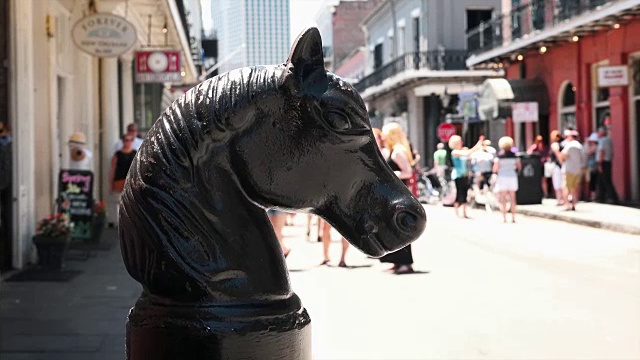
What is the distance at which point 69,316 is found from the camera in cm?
611

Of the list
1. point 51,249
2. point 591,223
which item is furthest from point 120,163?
point 591,223

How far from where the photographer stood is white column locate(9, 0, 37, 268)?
8.42 metres

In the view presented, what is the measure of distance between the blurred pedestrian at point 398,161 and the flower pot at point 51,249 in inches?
131

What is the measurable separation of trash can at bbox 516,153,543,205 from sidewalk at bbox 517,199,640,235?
1.00 feet

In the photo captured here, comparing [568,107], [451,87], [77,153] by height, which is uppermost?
[451,87]

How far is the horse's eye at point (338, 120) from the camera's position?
4.58ft

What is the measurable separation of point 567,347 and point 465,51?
3019cm

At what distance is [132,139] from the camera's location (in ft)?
38.8

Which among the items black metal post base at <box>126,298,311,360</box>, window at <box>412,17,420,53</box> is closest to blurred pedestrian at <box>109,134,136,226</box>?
black metal post base at <box>126,298,311,360</box>

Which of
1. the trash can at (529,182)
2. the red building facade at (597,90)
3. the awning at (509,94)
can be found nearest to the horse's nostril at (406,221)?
the red building facade at (597,90)

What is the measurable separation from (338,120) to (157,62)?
52.9 ft

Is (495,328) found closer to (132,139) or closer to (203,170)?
(203,170)

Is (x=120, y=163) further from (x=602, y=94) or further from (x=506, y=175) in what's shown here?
(x=602, y=94)

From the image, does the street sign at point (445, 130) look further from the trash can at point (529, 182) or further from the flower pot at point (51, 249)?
the flower pot at point (51, 249)
